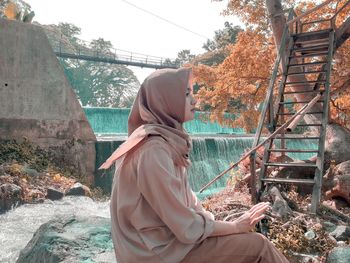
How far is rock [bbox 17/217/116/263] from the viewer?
3445 millimetres

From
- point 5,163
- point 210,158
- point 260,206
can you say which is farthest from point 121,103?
point 260,206

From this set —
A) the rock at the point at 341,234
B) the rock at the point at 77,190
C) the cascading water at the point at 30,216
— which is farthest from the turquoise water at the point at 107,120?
the rock at the point at 341,234

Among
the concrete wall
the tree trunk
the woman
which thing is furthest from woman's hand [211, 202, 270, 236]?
the concrete wall

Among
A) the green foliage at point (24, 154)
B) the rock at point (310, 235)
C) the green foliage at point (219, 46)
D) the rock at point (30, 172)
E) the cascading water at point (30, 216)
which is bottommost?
the cascading water at point (30, 216)

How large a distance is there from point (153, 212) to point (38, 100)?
34.1 ft

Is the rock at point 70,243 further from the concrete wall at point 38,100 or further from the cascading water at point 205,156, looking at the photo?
the concrete wall at point 38,100

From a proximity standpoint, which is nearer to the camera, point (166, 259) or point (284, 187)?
point (166, 259)

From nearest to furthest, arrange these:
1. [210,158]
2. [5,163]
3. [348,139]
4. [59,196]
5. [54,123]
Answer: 1. [348,139]
2. [59,196]
3. [5,163]
4. [54,123]
5. [210,158]

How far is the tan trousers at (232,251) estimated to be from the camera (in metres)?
1.84

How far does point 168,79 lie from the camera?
1897 mm

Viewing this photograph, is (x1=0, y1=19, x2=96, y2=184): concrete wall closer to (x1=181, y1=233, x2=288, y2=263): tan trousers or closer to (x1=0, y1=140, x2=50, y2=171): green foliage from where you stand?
(x1=0, y1=140, x2=50, y2=171): green foliage

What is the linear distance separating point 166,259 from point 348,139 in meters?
6.78

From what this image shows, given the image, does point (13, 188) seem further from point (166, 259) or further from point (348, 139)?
point (166, 259)

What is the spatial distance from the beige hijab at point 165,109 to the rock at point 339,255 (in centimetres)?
237
